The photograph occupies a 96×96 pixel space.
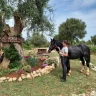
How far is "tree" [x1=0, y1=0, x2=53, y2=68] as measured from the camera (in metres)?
8.32

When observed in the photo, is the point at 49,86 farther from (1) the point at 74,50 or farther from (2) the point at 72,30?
(2) the point at 72,30

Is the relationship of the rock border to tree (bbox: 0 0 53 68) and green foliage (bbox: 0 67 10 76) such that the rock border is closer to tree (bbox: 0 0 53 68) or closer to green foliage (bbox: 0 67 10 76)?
green foliage (bbox: 0 67 10 76)

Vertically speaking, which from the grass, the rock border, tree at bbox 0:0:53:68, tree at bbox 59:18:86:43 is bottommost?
the grass

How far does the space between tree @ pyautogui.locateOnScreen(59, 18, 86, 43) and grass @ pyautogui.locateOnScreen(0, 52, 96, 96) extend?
33.2 m

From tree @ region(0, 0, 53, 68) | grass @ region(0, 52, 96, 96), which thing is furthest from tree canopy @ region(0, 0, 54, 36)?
grass @ region(0, 52, 96, 96)

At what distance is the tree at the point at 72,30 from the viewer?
40.7m

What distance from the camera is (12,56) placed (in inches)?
351

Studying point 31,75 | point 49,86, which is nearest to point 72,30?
point 31,75

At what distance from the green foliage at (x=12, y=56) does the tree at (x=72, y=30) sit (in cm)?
3224

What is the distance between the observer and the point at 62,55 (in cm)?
765

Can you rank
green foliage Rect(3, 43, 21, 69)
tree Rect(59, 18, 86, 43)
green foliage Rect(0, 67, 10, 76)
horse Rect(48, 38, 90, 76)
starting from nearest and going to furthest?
1. green foliage Rect(0, 67, 10, 76)
2. horse Rect(48, 38, 90, 76)
3. green foliage Rect(3, 43, 21, 69)
4. tree Rect(59, 18, 86, 43)

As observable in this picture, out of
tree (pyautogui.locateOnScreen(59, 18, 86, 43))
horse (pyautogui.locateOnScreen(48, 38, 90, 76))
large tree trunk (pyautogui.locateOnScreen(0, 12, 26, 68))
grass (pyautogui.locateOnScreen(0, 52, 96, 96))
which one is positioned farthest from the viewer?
tree (pyautogui.locateOnScreen(59, 18, 86, 43))

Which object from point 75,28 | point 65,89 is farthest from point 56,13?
point 75,28

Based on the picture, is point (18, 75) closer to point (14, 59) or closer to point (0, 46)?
point (14, 59)
